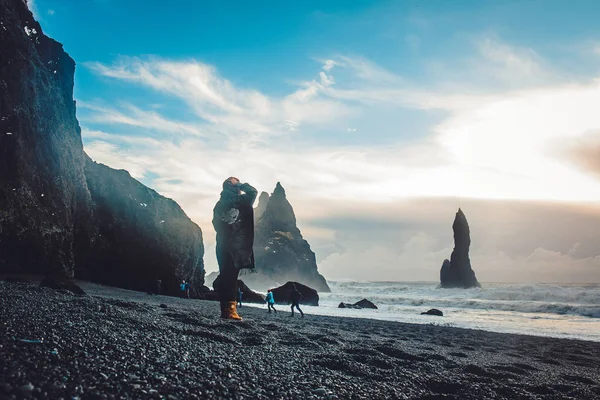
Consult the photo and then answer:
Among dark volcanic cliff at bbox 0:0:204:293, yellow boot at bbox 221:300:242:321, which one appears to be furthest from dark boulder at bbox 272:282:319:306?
yellow boot at bbox 221:300:242:321

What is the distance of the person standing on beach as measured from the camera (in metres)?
12.1

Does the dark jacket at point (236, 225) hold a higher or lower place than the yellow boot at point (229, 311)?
higher

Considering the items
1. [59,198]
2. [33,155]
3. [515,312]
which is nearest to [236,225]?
[33,155]

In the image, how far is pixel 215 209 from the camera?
12.7 m

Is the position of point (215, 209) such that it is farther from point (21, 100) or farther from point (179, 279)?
point (179, 279)

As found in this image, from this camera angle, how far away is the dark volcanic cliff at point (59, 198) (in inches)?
707

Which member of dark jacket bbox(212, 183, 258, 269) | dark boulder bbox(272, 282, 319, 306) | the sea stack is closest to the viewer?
dark jacket bbox(212, 183, 258, 269)

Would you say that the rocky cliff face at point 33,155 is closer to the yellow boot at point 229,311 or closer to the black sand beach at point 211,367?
the black sand beach at point 211,367

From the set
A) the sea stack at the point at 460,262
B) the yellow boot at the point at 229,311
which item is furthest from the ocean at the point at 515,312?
the sea stack at the point at 460,262

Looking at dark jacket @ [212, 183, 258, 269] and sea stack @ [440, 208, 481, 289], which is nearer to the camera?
dark jacket @ [212, 183, 258, 269]

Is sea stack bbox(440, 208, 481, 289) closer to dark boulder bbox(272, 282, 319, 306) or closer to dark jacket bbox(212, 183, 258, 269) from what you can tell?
dark boulder bbox(272, 282, 319, 306)

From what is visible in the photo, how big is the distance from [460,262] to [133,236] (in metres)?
93.7

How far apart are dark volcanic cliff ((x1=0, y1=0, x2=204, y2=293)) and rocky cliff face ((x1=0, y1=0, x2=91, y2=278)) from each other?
0.17ft

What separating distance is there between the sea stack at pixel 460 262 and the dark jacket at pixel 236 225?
324 feet
